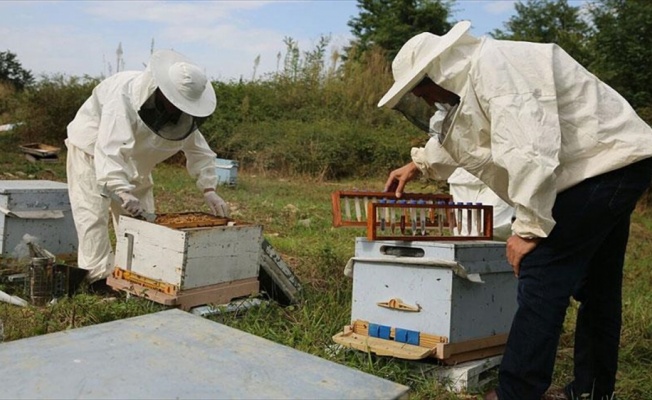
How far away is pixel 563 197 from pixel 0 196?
3393mm

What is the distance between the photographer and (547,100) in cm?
202

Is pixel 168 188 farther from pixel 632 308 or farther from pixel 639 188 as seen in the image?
pixel 639 188

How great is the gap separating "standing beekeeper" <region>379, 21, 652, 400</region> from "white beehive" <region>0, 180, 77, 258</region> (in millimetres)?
2846

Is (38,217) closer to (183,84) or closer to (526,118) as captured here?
(183,84)

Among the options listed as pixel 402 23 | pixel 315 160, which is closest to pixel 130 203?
pixel 315 160

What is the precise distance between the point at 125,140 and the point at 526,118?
242 centimetres

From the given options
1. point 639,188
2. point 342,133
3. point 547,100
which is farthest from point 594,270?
point 342,133

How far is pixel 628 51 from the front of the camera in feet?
38.2

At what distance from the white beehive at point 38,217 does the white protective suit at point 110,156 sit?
234 mm

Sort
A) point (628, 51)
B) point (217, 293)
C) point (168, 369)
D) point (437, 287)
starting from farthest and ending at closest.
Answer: point (628, 51)
point (217, 293)
point (437, 287)
point (168, 369)

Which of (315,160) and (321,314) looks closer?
(321,314)

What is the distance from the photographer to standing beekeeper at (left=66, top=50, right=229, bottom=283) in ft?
12.0

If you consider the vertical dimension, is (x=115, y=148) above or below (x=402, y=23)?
below

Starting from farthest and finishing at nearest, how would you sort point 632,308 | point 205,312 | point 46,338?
point 632,308
point 205,312
point 46,338
